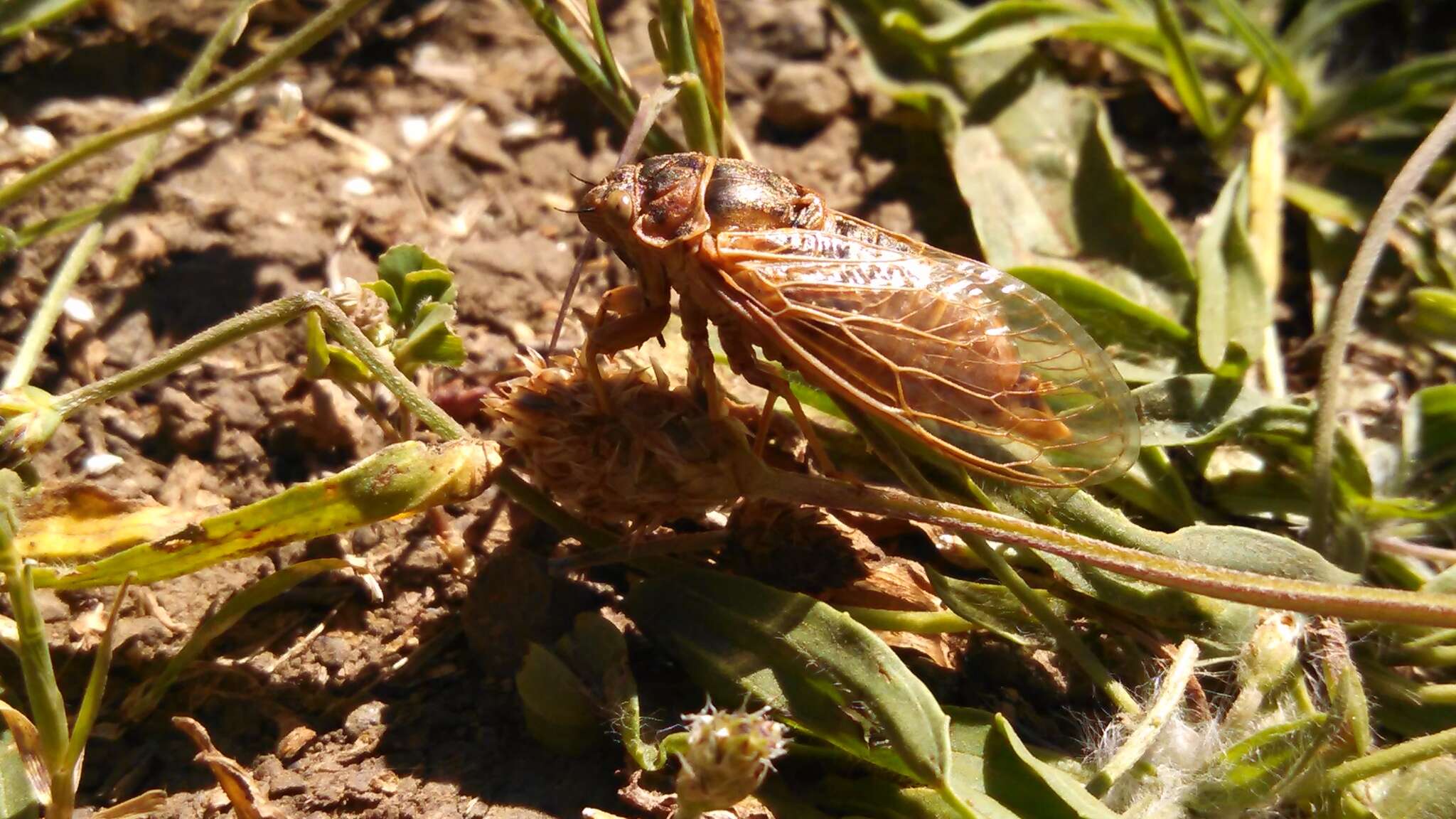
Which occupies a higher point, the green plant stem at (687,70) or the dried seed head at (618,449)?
the green plant stem at (687,70)

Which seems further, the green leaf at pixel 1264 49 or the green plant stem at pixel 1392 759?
the green leaf at pixel 1264 49

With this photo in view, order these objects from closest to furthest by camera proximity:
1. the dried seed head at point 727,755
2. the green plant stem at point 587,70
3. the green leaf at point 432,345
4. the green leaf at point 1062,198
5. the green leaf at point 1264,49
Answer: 1. the dried seed head at point 727,755
2. the green leaf at point 432,345
3. the green plant stem at point 587,70
4. the green leaf at point 1062,198
5. the green leaf at point 1264,49

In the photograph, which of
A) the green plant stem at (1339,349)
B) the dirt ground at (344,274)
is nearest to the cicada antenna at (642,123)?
the dirt ground at (344,274)

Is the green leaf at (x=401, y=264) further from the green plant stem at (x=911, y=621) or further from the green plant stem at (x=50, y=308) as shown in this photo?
the green plant stem at (x=911, y=621)

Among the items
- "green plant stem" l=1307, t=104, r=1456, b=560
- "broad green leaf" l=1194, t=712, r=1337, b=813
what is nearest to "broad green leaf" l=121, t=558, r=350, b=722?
"broad green leaf" l=1194, t=712, r=1337, b=813

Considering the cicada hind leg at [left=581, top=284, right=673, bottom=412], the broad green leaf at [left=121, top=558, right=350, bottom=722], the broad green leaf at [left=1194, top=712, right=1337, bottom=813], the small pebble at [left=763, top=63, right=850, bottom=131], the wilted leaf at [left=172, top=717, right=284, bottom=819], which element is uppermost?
the small pebble at [left=763, top=63, right=850, bottom=131]

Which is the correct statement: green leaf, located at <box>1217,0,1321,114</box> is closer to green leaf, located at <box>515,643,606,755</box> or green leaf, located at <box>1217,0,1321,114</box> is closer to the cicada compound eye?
the cicada compound eye

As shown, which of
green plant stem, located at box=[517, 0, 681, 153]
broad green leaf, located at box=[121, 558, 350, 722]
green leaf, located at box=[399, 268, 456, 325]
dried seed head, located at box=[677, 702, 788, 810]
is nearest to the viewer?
dried seed head, located at box=[677, 702, 788, 810]
